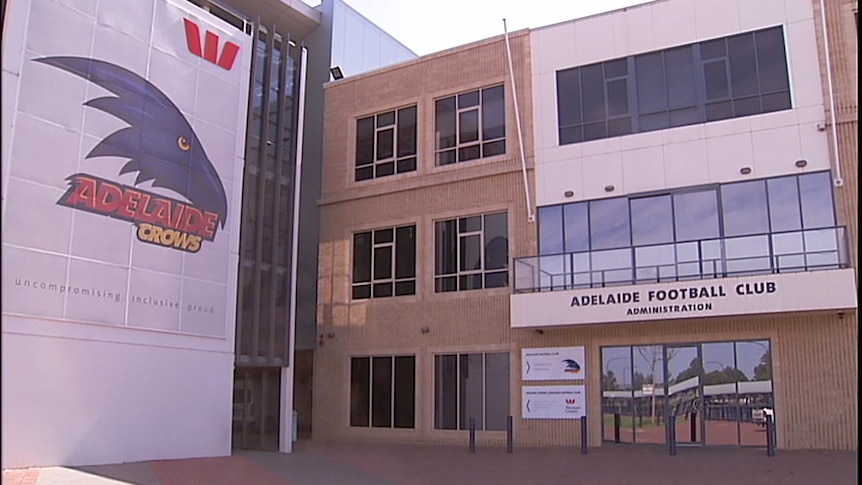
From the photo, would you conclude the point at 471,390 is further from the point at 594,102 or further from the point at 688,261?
the point at 594,102

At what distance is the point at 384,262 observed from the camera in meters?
23.7

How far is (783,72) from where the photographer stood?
18.8m

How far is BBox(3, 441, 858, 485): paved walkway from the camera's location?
42.9 ft

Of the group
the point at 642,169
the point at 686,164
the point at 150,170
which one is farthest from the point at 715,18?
the point at 150,170

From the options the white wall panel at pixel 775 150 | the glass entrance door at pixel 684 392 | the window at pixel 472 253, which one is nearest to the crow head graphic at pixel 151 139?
the window at pixel 472 253

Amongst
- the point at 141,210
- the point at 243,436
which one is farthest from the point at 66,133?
the point at 243,436

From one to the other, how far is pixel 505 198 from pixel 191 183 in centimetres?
809

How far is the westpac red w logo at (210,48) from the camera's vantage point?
17828 mm

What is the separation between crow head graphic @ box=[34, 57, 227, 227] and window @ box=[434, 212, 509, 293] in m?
6.59

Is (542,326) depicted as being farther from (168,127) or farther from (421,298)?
(168,127)


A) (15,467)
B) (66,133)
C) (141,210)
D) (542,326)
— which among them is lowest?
(15,467)

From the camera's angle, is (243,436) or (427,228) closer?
(243,436)

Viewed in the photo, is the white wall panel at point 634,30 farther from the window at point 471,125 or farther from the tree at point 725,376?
the tree at point 725,376

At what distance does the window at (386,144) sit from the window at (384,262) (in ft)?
5.81
